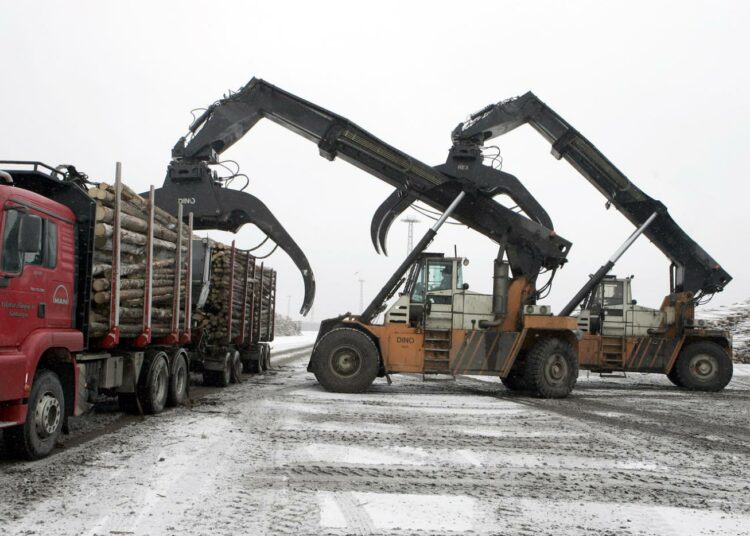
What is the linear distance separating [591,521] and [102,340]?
613cm

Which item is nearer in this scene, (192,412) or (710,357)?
(192,412)

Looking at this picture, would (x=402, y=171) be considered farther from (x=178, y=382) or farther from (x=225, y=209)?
(x=178, y=382)

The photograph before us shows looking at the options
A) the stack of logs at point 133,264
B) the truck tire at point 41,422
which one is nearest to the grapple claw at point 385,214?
the stack of logs at point 133,264

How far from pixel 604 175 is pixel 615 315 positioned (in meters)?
3.58

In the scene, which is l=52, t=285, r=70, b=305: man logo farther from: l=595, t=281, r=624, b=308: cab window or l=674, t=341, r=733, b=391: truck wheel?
l=674, t=341, r=733, b=391: truck wheel

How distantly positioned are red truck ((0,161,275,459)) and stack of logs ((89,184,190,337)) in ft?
0.30

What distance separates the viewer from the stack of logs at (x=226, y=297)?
593 inches

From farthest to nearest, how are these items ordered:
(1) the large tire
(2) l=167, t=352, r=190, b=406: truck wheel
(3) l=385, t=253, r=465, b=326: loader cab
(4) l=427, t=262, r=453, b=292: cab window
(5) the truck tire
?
1. (4) l=427, t=262, r=453, b=292: cab window
2. (3) l=385, t=253, r=465, b=326: loader cab
3. (1) the large tire
4. (2) l=167, t=352, r=190, b=406: truck wheel
5. (5) the truck tire

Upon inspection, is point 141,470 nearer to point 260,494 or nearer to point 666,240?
point 260,494

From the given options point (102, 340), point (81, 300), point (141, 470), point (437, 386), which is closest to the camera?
point (141, 470)

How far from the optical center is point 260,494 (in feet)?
18.8

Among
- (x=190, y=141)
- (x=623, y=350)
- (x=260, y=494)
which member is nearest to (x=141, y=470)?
(x=260, y=494)

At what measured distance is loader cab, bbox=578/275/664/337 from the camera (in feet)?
60.5

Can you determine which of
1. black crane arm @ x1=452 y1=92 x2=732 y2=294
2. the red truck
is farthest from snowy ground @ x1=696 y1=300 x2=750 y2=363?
the red truck
